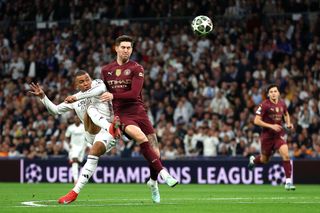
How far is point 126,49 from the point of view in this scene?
1298 cm

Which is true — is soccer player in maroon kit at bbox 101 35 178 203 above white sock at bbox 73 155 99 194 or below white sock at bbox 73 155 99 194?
above

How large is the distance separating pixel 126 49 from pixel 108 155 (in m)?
14.2

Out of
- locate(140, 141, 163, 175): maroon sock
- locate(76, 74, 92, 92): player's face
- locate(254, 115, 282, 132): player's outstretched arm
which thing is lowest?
locate(140, 141, 163, 175): maroon sock

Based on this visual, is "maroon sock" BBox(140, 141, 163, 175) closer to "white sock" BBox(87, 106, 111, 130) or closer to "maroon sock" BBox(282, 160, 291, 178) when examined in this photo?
"white sock" BBox(87, 106, 111, 130)

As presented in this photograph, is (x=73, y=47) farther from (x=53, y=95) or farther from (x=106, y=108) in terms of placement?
(x=106, y=108)

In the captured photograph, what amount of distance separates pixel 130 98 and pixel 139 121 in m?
0.46

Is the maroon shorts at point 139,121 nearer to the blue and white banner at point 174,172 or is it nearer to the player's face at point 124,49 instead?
the player's face at point 124,49

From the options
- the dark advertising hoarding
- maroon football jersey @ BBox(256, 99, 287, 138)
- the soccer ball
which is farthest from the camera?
the dark advertising hoarding

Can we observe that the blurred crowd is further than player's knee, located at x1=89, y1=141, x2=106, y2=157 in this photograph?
Yes

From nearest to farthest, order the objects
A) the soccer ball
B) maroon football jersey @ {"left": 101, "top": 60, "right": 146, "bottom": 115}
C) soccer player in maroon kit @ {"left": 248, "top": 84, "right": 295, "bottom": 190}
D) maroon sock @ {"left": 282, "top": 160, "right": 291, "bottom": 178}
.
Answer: maroon football jersey @ {"left": 101, "top": 60, "right": 146, "bottom": 115} < the soccer ball < maroon sock @ {"left": 282, "top": 160, "right": 291, "bottom": 178} < soccer player in maroon kit @ {"left": 248, "top": 84, "right": 295, "bottom": 190}

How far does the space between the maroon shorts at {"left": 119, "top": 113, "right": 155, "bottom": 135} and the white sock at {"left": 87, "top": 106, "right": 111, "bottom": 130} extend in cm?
30

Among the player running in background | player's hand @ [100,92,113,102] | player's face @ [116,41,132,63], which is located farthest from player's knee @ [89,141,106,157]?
player's face @ [116,41,132,63]

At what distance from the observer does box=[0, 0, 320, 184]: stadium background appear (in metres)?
25.6

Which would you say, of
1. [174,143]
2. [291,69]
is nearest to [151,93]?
[174,143]
